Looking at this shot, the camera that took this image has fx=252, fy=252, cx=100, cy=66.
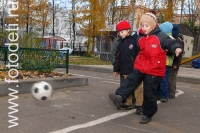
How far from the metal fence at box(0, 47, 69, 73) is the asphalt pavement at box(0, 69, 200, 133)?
1276mm

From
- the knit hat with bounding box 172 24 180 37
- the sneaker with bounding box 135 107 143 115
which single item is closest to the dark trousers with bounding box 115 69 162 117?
the sneaker with bounding box 135 107 143 115

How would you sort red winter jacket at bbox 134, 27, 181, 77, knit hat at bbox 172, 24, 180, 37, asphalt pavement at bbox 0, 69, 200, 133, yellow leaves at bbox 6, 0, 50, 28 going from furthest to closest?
1. yellow leaves at bbox 6, 0, 50, 28
2. knit hat at bbox 172, 24, 180, 37
3. red winter jacket at bbox 134, 27, 181, 77
4. asphalt pavement at bbox 0, 69, 200, 133

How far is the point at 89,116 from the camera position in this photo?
429 centimetres

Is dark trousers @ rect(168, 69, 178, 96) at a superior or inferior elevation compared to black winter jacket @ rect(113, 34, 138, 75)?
inferior

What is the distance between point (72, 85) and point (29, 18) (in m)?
22.6

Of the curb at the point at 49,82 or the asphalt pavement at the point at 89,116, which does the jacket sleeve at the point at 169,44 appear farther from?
the curb at the point at 49,82

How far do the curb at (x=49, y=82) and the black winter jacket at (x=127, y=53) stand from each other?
229 centimetres

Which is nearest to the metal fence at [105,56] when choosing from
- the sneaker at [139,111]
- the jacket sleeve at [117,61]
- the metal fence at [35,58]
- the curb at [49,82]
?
the metal fence at [35,58]

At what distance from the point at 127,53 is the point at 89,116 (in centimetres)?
135

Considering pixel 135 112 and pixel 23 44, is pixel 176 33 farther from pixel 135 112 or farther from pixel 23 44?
pixel 23 44

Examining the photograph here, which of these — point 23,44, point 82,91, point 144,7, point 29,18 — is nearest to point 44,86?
point 82,91

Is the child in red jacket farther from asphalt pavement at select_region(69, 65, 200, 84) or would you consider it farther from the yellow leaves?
the yellow leaves

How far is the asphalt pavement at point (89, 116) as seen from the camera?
3.67 m

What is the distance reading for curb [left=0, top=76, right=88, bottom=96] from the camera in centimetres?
541
